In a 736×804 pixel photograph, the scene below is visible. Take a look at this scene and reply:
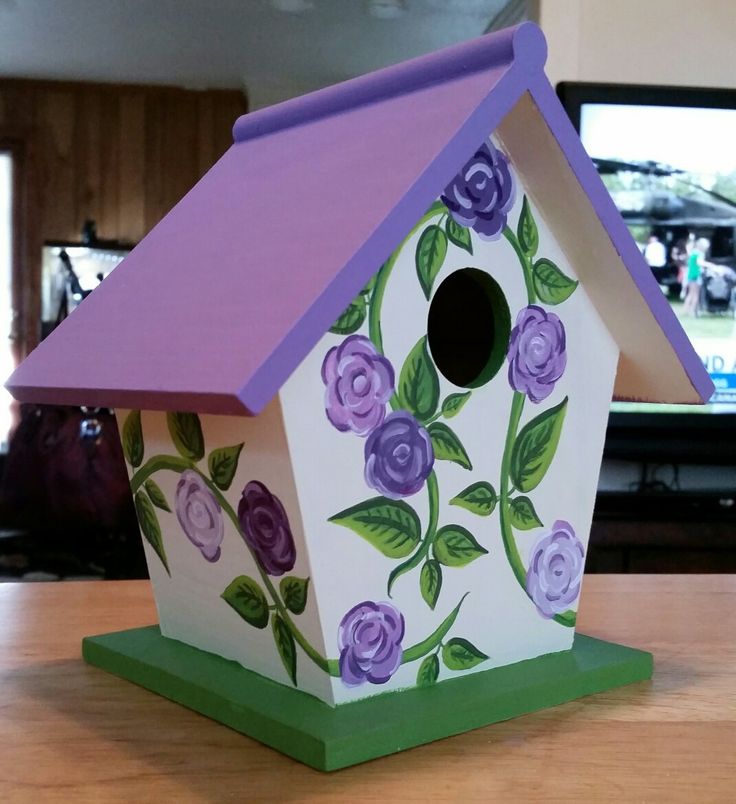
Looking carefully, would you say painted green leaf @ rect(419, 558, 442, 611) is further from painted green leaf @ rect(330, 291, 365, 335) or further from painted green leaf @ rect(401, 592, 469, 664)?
painted green leaf @ rect(330, 291, 365, 335)

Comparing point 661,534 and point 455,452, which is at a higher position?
point 455,452

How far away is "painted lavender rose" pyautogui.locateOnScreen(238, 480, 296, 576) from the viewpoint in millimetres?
505

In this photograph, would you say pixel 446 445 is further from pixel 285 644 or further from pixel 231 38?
pixel 231 38

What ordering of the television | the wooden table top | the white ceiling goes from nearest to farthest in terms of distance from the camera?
the wooden table top < the television < the white ceiling

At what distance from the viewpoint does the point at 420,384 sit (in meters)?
0.54

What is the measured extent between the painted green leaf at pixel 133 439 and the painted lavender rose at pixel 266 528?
0.41 feet

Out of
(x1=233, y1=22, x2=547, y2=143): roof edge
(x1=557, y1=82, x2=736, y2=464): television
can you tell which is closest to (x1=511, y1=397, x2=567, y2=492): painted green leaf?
(x1=233, y1=22, x2=547, y2=143): roof edge

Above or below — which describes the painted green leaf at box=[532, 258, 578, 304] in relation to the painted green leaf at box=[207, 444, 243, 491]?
above

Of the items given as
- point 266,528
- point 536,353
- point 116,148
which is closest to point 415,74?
point 536,353

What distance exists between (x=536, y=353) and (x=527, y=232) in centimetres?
8

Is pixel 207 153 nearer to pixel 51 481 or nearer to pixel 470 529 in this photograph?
pixel 51 481

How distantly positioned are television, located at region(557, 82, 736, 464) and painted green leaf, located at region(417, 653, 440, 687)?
1.42 metres

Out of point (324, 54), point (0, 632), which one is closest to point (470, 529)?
point (0, 632)

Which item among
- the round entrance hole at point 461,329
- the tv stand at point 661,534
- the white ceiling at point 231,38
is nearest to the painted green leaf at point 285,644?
the round entrance hole at point 461,329
